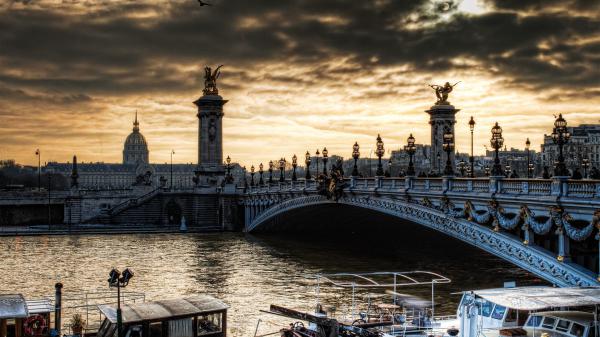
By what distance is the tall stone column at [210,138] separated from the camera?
3821 inches

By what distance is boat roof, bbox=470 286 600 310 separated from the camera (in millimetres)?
20422

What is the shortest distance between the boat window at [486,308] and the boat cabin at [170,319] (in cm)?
807

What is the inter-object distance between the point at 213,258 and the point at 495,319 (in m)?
37.3

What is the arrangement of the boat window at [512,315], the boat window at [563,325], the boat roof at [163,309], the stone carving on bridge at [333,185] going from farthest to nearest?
the stone carving on bridge at [333,185] → the boat roof at [163,309] → the boat window at [512,315] → the boat window at [563,325]

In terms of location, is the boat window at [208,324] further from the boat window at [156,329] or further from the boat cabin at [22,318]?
the boat cabin at [22,318]

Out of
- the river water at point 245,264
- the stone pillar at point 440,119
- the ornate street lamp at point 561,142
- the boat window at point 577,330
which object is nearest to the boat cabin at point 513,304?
the boat window at point 577,330

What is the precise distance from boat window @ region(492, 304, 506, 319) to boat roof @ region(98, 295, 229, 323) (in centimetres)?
836

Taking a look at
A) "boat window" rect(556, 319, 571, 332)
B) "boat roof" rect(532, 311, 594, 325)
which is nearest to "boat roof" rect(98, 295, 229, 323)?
"boat roof" rect(532, 311, 594, 325)

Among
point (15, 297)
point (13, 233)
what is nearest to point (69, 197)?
point (13, 233)

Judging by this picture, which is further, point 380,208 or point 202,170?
point 202,170

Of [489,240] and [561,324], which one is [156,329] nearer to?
[561,324]

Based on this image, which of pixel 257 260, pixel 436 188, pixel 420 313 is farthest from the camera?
pixel 257 260

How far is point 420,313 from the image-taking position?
26.4 meters

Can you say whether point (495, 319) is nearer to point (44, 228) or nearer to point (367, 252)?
point (367, 252)
